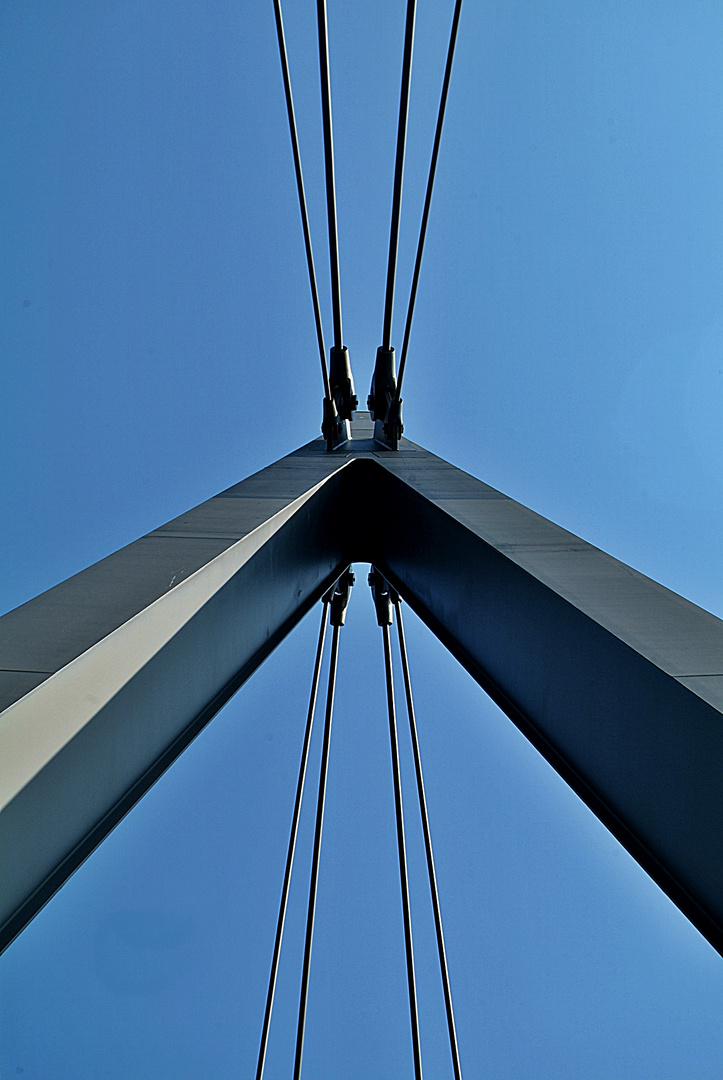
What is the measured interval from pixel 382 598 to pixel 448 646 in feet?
15.4

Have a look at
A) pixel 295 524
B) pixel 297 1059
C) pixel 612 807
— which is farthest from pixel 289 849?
pixel 612 807

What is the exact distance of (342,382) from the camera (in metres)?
12.4

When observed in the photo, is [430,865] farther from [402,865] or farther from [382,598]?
[382,598]

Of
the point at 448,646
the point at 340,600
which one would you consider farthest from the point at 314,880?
the point at 340,600

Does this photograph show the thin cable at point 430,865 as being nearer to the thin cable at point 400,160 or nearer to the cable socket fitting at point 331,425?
the cable socket fitting at point 331,425

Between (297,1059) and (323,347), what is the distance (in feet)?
29.1

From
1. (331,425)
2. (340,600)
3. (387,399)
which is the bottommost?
(340,600)

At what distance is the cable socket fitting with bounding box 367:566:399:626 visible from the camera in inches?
491

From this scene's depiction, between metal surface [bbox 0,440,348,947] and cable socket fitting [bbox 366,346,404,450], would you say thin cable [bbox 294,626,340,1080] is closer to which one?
metal surface [bbox 0,440,348,947]

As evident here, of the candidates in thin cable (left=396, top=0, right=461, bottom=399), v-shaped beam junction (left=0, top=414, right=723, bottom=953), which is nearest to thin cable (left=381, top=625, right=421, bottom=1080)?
v-shaped beam junction (left=0, top=414, right=723, bottom=953)

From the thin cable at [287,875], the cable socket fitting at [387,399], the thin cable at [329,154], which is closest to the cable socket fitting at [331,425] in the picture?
the cable socket fitting at [387,399]

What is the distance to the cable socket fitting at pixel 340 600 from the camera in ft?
41.9

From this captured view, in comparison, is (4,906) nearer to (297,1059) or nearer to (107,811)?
(107,811)

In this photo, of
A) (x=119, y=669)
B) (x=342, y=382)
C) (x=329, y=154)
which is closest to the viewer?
(x=119, y=669)
